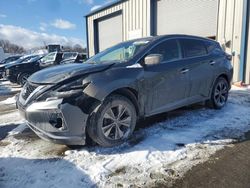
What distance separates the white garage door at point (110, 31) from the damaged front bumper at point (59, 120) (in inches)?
499

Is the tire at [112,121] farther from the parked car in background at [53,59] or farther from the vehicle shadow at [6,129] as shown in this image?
the parked car in background at [53,59]

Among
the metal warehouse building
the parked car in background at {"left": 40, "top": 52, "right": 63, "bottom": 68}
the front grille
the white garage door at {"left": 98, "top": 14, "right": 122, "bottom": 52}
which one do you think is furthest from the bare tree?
the front grille

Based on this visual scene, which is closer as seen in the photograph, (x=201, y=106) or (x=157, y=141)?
(x=157, y=141)

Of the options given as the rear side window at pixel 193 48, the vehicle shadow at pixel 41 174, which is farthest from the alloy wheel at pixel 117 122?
the rear side window at pixel 193 48

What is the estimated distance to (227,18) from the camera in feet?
31.6

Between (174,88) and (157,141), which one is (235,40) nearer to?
(174,88)

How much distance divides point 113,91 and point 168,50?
153 centimetres

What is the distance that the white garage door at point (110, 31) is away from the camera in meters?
15.4

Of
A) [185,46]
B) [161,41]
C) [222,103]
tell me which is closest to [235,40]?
[222,103]

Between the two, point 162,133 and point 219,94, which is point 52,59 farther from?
point 162,133

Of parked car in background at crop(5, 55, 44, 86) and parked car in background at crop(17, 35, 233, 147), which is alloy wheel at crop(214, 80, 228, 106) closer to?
parked car in background at crop(17, 35, 233, 147)

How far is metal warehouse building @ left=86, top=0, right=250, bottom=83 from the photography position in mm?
9289

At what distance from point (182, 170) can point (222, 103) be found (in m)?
3.21

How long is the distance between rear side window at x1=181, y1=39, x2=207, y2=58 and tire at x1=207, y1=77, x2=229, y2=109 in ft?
2.67
